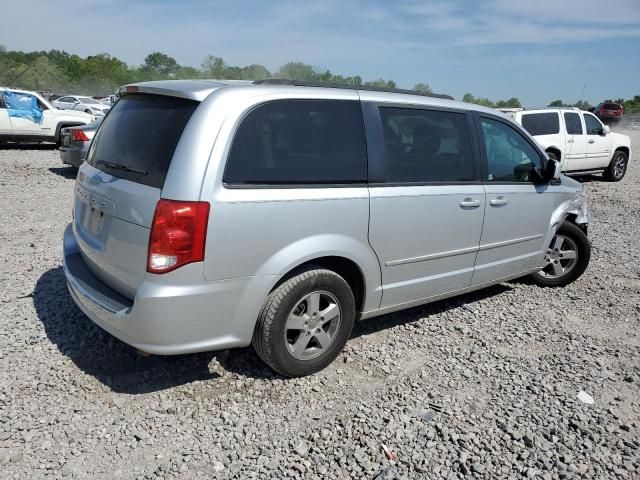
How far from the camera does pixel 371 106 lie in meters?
3.37

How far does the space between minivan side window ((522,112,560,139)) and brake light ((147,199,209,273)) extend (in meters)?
10.4

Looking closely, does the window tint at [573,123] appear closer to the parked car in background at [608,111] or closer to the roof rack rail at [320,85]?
the roof rack rail at [320,85]

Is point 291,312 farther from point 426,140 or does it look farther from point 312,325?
point 426,140

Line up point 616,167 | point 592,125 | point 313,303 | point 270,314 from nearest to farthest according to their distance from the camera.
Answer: point 270,314 < point 313,303 < point 592,125 < point 616,167

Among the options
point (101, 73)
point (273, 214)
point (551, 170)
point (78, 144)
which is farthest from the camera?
point (101, 73)

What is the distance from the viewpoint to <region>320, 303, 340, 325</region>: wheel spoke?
127 inches

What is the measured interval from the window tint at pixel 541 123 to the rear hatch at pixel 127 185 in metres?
10.1

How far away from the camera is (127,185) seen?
283cm

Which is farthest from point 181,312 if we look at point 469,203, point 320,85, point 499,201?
point 499,201

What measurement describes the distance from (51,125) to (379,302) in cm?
1358

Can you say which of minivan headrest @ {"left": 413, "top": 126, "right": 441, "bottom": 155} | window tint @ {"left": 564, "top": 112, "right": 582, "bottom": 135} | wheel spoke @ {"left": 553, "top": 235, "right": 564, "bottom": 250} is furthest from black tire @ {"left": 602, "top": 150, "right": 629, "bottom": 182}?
minivan headrest @ {"left": 413, "top": 126, "right": 441, "bottom": 155}

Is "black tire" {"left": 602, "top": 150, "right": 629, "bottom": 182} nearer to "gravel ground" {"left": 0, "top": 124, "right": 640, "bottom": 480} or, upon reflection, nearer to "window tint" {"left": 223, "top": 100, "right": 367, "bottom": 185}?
"gravel ground" {"left": 0, "top": 124, "right": 640, "bottom": 480}

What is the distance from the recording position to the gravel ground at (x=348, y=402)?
256 cm

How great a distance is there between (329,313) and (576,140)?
1087cm
